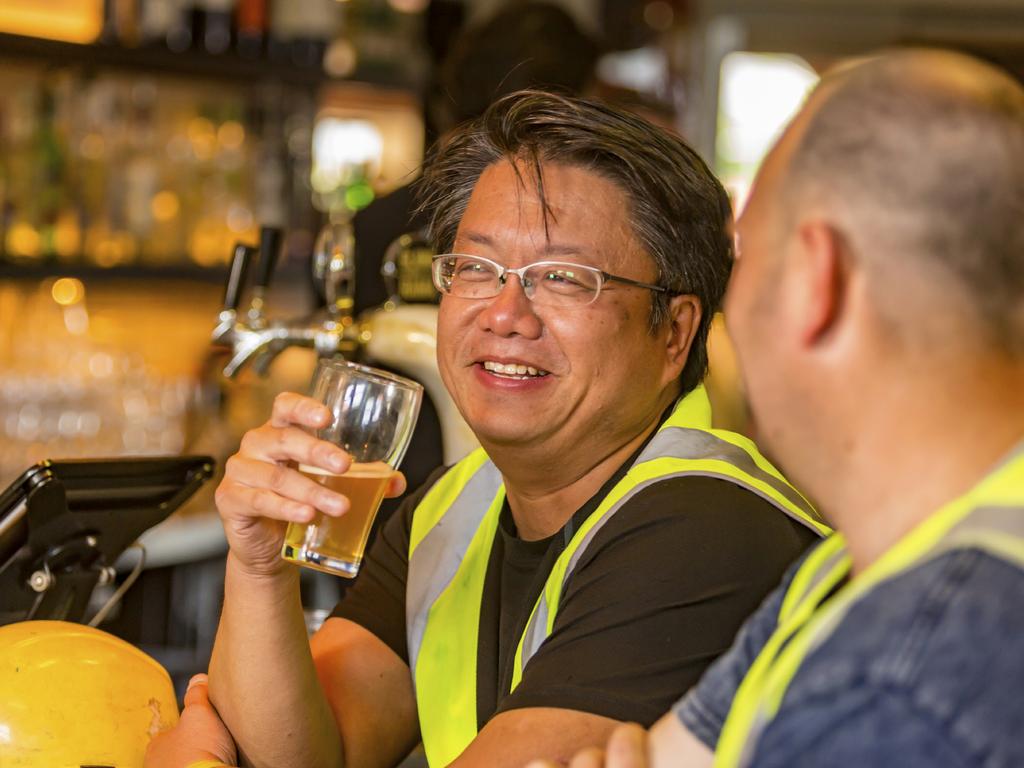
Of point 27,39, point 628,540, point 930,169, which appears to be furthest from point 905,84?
point 27,39

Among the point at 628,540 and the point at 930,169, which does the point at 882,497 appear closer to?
the point at 930,169

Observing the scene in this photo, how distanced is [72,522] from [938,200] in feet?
3.81

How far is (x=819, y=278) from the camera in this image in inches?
32.2

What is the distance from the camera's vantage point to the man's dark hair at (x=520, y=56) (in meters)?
2.96

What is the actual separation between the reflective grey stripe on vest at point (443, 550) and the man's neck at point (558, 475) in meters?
0.13

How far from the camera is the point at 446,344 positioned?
168cm

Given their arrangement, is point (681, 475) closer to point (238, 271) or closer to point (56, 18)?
point (238, 271)

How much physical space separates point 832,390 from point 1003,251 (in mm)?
127

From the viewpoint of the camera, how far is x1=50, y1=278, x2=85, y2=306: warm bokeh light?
4160 mm

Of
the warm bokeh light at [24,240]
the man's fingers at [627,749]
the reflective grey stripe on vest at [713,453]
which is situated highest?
the reflective grey stripe on vest at [713,453]

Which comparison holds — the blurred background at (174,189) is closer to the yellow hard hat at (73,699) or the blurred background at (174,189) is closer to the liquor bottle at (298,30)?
the liquor bottle at (298,30)

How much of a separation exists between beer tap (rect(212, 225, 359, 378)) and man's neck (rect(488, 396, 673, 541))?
46 cm

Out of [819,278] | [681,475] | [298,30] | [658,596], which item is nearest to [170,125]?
[298,30]

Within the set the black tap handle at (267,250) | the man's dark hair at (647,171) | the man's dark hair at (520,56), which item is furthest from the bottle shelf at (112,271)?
the man's dark hair at (647,171)
